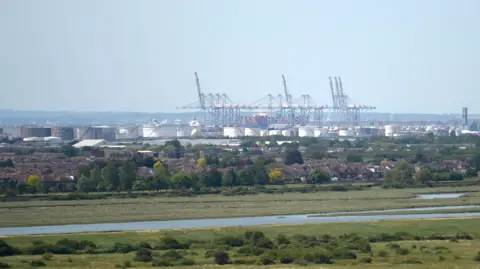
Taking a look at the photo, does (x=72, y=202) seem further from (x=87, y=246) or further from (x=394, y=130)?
(x=394, y=130)

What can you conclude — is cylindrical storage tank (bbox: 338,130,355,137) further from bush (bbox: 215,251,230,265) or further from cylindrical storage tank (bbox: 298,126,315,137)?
bush (bbox: 215,251,230,265)

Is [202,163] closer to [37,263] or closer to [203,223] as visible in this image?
[203,223]

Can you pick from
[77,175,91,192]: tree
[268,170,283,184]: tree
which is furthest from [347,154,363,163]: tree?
[77,175,91,192]: tree

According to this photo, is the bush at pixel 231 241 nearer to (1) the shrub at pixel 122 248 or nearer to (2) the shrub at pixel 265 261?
(1) the shrub at pixel 122 248

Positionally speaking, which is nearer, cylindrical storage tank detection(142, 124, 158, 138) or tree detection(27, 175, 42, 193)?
tree detection(27, 175, 42, 193)

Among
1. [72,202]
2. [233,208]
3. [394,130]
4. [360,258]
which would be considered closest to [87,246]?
[360,258]

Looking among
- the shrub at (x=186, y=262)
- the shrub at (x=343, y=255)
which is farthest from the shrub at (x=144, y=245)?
the shrub at (x=343, y=255)
